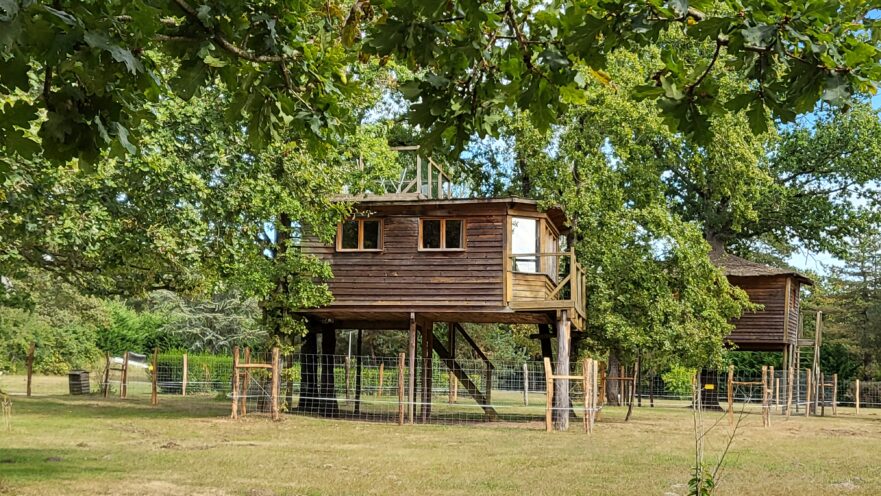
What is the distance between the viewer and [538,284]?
2317 centimetres

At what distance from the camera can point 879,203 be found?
38.5m

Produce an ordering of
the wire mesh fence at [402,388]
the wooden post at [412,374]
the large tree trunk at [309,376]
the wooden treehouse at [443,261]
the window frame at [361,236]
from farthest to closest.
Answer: the large tree trunk at [309,376], the wire mesh fence at [402,388], the window frame at [361,236], the wooden post at [412,374], the wooden treehouse at [443,261]

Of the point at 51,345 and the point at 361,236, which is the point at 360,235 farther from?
the point at 51,345

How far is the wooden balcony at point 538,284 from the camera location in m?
22.3

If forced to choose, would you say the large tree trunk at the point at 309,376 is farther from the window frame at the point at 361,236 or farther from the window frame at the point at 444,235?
the window frame at the point at 444,235

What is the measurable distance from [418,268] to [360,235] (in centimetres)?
182

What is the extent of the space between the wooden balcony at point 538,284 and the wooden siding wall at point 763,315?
1330 cm

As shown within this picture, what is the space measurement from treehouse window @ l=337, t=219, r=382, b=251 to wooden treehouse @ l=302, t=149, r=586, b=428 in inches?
1.0

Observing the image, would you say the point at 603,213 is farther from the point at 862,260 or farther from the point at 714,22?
the point at 862,260

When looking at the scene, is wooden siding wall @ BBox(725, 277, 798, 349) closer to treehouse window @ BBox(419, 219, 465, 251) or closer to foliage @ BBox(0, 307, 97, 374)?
treehouse window @ BBox(419, 219, 465, 251)

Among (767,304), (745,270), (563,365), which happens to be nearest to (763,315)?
(767,304)

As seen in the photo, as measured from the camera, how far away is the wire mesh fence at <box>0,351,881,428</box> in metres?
24.2

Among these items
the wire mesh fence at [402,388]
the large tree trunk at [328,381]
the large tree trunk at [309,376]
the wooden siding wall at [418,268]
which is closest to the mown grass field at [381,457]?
the wire mesh fence at [402,388]

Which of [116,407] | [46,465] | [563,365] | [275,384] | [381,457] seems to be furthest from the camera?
[116,407]
